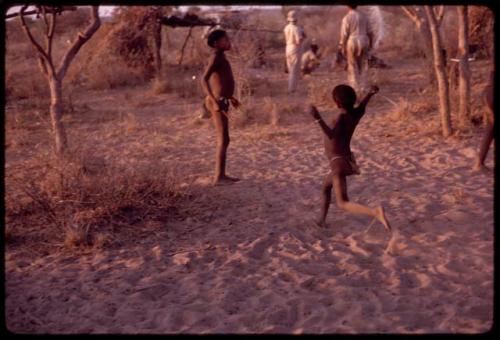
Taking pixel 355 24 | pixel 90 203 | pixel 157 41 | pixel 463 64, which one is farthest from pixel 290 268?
pixel 157 41

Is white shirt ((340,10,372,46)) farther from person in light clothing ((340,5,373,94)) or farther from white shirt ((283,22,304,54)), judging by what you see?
white shirt ((283,22,304,54))

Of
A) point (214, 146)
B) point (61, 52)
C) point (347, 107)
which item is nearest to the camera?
point (347, 107)

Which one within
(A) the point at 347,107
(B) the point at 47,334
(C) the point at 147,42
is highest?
(C) the point at 147,42

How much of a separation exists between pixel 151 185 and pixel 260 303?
2.20m

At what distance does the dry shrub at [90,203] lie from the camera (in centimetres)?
456

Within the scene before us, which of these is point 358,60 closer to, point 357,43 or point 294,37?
point 357,43

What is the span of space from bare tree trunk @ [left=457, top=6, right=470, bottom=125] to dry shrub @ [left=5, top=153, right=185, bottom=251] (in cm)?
460

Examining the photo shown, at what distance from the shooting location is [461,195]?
193 inches

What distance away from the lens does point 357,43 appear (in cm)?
986

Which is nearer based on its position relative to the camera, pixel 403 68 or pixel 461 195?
pixel 461 195

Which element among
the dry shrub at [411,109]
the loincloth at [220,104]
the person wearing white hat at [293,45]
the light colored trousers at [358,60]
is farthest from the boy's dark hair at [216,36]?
the person wearing white hat at [293,45]

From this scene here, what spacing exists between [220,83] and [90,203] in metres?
1.81

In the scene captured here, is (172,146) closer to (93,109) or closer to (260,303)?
(93,109)

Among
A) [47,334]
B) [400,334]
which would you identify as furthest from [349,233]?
[47,334]
